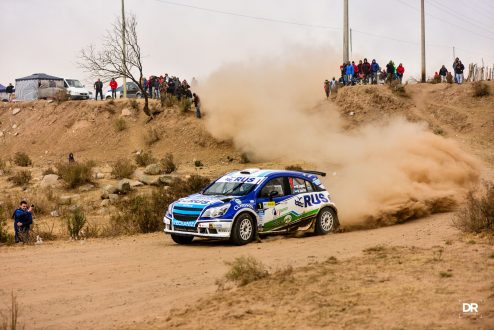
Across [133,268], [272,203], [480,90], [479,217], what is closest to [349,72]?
[480,90]

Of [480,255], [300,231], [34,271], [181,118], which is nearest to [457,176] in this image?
[300,231]

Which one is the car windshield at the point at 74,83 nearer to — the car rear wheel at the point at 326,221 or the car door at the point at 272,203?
the car rear wheel at the point at 326,221

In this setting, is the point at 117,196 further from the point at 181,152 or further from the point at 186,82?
the point at 186,82

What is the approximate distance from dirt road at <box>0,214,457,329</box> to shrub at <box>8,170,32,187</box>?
15.0 metres

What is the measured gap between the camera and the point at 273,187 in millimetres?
17609

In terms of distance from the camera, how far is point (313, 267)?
12.2 m

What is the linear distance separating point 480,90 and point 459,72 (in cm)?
286

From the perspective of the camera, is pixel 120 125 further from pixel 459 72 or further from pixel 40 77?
pixel 459 72

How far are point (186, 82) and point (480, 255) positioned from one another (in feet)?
110

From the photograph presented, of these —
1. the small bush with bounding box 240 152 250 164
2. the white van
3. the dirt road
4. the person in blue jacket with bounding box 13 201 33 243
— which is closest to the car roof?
the dirt road

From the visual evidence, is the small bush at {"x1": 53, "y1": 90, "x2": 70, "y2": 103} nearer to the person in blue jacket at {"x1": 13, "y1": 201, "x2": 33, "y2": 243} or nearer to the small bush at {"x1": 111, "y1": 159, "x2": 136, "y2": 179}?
the small bush at {"x1": 111, "y1": 159, "x2": 136, "y2": 179}

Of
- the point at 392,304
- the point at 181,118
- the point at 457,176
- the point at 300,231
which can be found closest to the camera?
the point at 392,304

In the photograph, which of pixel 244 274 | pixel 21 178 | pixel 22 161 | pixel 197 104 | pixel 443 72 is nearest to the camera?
pixel 244 274

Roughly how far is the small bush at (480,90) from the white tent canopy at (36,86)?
28.3 metres
